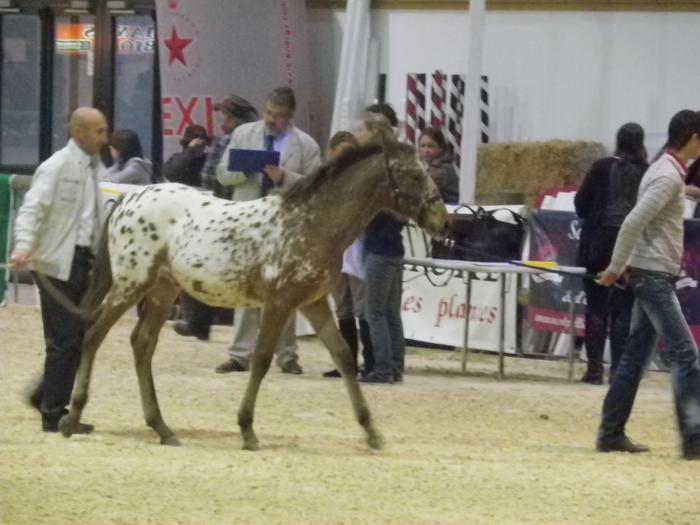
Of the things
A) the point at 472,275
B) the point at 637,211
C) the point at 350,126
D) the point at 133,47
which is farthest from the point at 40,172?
the point at 133,47

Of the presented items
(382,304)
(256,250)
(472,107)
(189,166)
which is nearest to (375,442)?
(256,250)

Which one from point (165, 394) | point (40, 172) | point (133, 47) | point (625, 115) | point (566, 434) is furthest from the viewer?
point (133, 47)

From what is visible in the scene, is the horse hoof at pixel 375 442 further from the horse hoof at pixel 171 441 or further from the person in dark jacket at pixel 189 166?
the person in dark jacket at pixel 189 166

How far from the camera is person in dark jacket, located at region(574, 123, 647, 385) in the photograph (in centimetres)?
1355

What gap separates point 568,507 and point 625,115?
9832 mm

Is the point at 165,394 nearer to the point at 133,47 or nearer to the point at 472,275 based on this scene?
the point at 472,275

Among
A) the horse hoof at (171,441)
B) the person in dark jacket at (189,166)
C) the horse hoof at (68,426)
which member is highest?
the person in dark jacket at (189,166)

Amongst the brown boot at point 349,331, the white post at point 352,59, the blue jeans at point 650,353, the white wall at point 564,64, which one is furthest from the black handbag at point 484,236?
the blue jeans at point 650,353

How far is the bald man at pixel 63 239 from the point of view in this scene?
1038cm

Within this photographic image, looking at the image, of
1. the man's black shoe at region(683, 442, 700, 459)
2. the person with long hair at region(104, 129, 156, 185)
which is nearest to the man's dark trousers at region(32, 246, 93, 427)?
the man's black shoe at region(683, 442, 700, 459)

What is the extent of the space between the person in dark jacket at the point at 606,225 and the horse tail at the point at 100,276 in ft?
14.5

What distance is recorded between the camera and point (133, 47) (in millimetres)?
21828

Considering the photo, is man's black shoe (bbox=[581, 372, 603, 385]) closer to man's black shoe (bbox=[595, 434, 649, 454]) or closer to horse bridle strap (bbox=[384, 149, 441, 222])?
man's black shoe (bbox=[595, 434, 649, 454])

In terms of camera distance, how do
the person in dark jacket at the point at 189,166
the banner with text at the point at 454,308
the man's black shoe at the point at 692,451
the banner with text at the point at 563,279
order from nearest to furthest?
the man's black shoe at the point at 692,451 → the banner with text at the point at 563,279 → the banner with text at the point at 454,308 → the person in dark jacket at the point at 189,166
